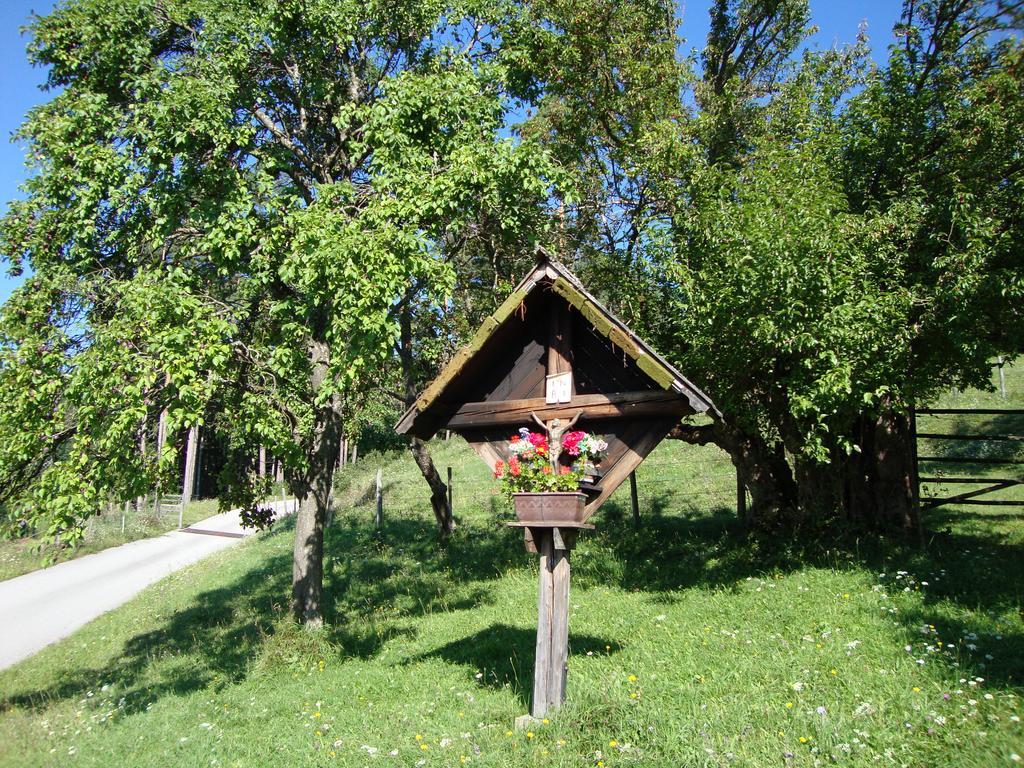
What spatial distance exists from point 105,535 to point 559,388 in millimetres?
29994

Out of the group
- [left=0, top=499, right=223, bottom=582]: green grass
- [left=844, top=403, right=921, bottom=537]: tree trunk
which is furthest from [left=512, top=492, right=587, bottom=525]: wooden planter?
[left=0, top=499, right=223, bottom=582]: green grass

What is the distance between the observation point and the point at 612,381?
6.13 meters

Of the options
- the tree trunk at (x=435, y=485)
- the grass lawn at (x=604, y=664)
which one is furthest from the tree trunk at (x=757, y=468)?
the tree trunk at (x=435, y=485)

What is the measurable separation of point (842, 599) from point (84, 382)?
9.38 metres

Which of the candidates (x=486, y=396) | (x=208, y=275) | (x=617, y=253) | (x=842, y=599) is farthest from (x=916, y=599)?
(x=208, y=275)

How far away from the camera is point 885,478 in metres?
11.6

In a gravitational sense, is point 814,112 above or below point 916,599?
above

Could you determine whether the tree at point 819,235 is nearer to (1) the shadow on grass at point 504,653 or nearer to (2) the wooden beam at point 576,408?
(2) the wooden beam at point 576,408

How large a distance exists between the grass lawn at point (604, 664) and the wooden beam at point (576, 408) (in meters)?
2.44

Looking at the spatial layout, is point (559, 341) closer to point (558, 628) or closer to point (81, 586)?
point (558, 628)

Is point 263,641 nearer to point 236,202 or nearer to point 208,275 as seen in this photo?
point 208,275

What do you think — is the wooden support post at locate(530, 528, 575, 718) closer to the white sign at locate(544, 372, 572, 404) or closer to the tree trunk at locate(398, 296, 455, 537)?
the white sign at locate(544, 372, 572, 404)

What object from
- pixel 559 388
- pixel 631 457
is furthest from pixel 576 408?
pixel 631 457

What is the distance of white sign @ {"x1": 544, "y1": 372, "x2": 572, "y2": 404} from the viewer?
Answer: 608 cm
